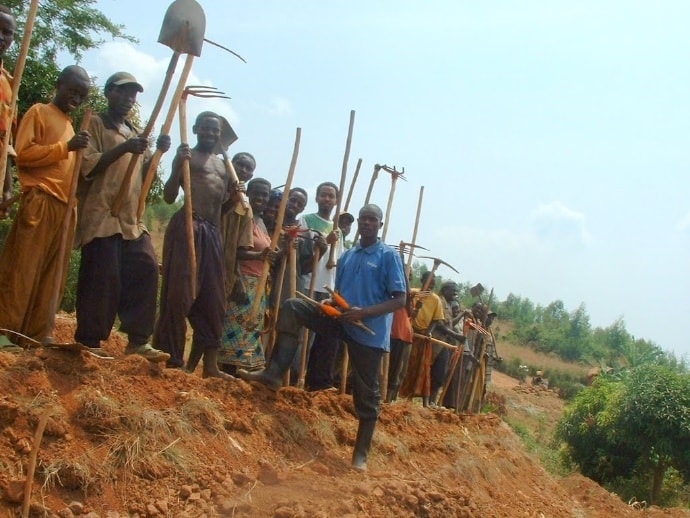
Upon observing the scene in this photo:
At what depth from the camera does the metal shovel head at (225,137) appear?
229 inches

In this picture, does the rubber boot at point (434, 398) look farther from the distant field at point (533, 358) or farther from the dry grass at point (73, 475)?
the distant field at point (533, 358)

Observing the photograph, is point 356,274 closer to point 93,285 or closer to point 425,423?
point 93,285

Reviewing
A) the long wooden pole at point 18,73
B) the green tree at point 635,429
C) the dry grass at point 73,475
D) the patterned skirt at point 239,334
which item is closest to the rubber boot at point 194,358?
the patterned skirt at point 239,334

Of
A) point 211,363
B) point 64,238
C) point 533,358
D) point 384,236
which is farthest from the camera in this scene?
point 533,358

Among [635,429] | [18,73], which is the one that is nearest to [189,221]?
[18,73]

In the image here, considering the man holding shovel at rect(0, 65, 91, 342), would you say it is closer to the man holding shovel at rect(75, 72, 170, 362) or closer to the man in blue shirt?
the man holding shovel at rect(75, 72, 170, 362)

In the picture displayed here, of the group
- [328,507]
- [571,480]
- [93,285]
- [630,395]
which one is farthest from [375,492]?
[630,395]

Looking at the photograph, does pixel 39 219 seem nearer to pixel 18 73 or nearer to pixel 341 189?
pixel 18 73

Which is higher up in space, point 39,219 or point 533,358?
point 39,219

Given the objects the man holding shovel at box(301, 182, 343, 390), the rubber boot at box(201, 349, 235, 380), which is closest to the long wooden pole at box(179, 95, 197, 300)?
the rubber boot at box(201, 349, 235, 380)

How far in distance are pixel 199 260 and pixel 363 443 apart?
162 centimetres

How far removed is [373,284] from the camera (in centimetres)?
543

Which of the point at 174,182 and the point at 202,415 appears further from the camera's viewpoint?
the point at 174,182

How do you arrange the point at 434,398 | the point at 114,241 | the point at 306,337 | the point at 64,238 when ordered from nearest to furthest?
the point at 64,238, the point at 114,241, the point at 306,337, the point at 434,398
